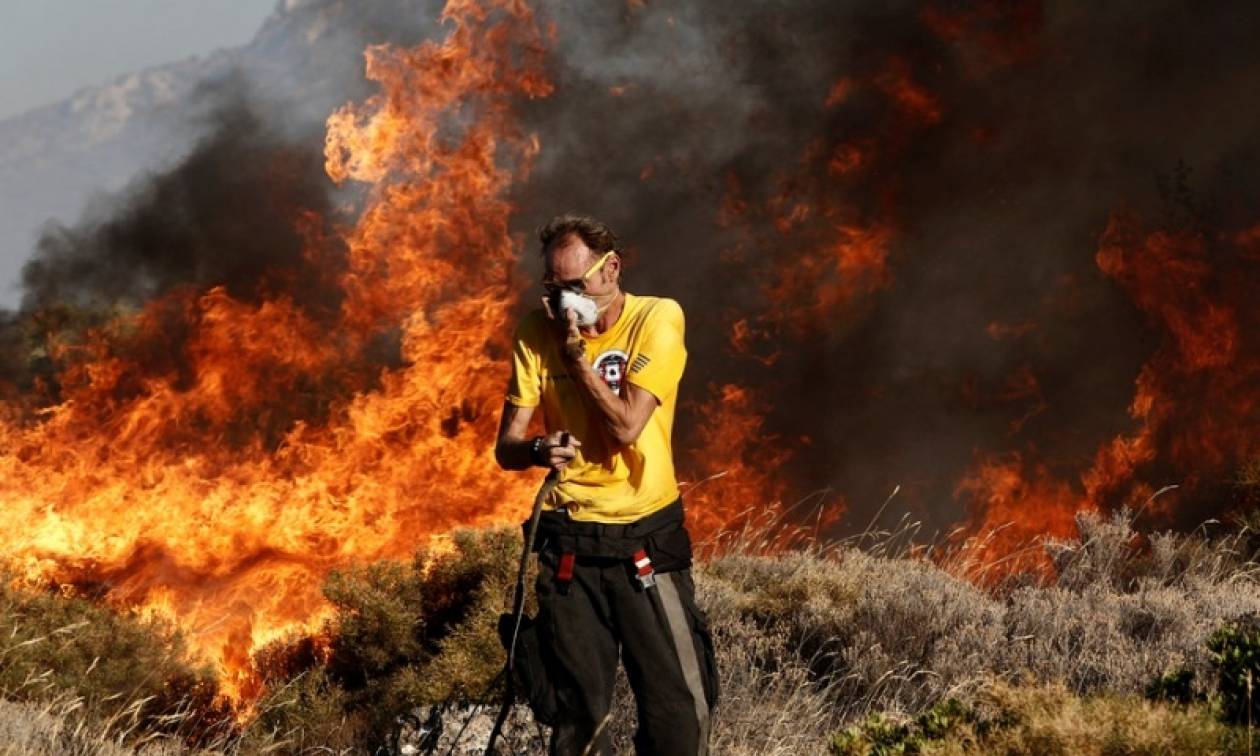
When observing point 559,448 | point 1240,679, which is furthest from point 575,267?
point 1240,679

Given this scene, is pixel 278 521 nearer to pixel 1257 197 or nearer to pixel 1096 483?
pixel 1096 483

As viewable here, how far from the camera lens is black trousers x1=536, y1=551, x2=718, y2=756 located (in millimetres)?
3551

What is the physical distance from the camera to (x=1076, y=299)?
45.1 feet

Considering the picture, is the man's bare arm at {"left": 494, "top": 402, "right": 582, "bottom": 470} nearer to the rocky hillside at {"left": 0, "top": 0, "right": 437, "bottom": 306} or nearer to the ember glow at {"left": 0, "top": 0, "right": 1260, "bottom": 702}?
the ember glow at {"left": 0, "top": 0, "right": 1260, "bottom": 702}

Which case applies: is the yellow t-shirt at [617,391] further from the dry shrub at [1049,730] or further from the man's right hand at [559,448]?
the dry shrub at [1049,730]

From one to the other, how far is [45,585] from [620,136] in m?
9.96

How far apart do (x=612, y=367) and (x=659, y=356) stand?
171mm

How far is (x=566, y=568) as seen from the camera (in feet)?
11.8

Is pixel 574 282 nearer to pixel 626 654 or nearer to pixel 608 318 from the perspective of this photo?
pixel 608 318

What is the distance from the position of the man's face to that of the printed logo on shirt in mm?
195

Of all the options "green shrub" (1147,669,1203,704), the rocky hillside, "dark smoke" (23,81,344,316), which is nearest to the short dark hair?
"green shrub" (1147,669,1203,704)

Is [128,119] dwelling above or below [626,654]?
below

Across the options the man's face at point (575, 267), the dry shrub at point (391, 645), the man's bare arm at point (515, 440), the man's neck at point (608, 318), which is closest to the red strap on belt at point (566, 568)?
the man's bare arm at point (515, 440)

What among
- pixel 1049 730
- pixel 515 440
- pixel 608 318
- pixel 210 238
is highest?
pixel 608 318
